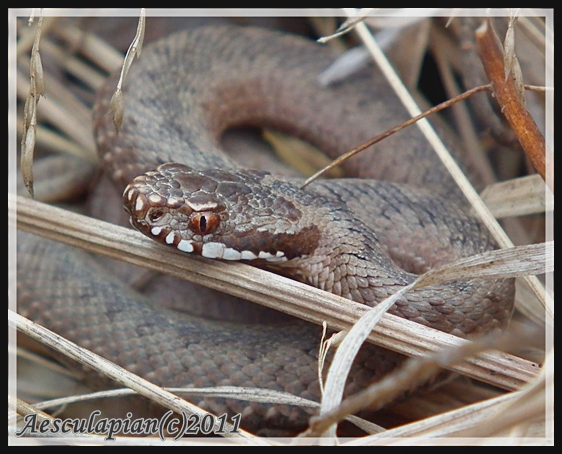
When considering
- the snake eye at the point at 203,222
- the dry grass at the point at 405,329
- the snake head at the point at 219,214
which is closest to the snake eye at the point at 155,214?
the snake head at the point at 219,214

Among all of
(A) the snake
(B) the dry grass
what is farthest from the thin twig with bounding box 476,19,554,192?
(A) the snake

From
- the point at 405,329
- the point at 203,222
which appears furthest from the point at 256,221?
the point at 405,329

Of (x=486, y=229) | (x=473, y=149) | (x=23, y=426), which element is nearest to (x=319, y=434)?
(x=23, y=426)

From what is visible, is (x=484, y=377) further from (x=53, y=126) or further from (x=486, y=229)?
(x=53, y=126)

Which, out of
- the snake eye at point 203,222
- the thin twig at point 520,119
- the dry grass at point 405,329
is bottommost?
the dry grass at point 405,329

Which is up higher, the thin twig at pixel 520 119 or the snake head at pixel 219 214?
the thin twig at pixel 520 119

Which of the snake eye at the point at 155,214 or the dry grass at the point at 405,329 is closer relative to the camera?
the dry grass at the point at 405,329

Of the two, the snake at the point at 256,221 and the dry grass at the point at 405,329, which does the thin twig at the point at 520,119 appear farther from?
the snake at the point at 256,221

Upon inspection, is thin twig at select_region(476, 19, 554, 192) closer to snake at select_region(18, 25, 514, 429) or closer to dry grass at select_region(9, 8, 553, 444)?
dry grass at select_region(9, 8, 553, 444)
